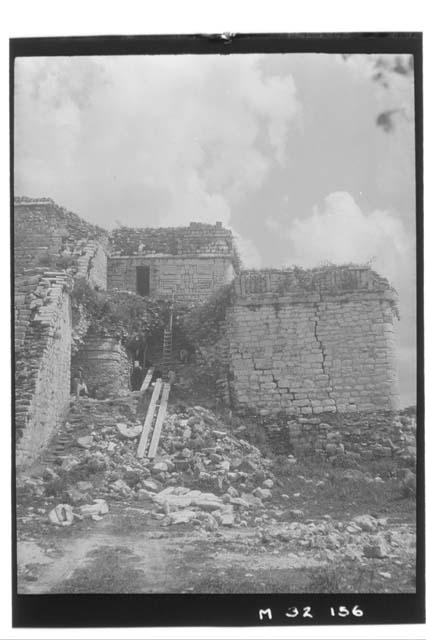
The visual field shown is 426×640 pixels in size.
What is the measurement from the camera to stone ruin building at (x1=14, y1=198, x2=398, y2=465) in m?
8.45

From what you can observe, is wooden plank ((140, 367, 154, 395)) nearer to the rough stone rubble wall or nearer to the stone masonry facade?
the stone masonry facade

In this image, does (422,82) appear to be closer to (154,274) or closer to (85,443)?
(154,274)

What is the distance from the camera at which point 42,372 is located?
8.41 metres

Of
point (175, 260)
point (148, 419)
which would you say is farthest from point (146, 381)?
point (175, 260)

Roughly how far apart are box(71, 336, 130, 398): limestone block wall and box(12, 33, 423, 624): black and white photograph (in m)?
0.02

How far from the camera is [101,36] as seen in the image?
8.27 metres

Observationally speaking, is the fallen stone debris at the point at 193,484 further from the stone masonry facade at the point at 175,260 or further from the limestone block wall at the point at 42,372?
the stone masonry facade at the point at 175,260

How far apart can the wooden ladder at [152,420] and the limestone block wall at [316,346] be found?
0.74 meters

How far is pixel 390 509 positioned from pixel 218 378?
2.17 meters

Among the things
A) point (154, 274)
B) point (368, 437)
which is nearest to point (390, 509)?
point (368, 437)

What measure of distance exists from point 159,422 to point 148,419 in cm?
12

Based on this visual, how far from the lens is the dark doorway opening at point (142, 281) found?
877 cm

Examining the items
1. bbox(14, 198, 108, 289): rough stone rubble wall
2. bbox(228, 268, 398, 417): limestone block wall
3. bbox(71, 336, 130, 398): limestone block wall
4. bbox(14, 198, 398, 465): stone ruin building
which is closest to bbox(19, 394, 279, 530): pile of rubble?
bbox(71, 336, 130, 398): limestone block wall

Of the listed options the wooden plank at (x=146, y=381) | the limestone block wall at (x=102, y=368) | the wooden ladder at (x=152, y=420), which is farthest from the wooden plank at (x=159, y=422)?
the limestone block wall at (x=102, y=368)
